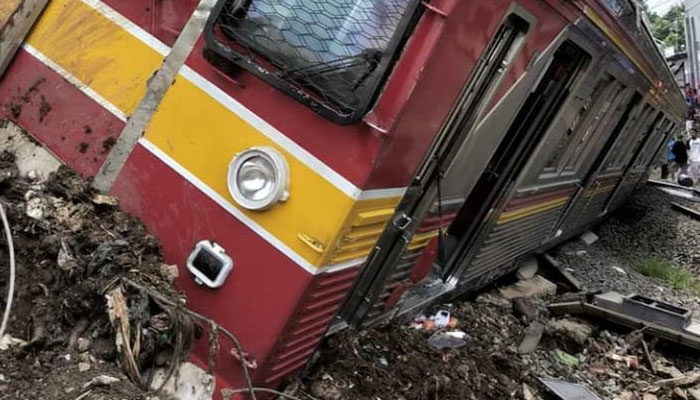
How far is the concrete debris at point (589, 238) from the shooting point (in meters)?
10.0

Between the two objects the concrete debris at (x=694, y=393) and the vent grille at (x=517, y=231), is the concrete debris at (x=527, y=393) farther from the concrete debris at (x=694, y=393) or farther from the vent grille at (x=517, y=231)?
the concrete debris at (x=694, y=393)

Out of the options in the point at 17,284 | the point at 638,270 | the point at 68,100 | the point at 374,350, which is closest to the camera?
the point at 17,284

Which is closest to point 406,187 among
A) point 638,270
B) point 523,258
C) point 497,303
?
point 497,303

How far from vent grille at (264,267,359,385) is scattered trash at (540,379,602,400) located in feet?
6.53

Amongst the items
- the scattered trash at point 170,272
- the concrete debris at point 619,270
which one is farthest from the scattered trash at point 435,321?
the concrete debris at point 619,270

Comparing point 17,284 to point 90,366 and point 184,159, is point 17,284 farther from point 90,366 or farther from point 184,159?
point 184,159

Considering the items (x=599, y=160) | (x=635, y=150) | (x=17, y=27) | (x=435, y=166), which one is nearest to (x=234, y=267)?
(x=435, y=166)

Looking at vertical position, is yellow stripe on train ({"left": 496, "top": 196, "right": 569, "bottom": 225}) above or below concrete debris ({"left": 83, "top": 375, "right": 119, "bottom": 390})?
above

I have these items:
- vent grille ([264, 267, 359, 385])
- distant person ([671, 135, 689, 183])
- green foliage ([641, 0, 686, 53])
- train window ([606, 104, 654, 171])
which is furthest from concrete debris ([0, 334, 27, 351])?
green foliage ([641, 0, 686, 53])

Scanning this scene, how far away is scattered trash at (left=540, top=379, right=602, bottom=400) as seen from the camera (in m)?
4.29

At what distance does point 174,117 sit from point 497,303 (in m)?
3.75

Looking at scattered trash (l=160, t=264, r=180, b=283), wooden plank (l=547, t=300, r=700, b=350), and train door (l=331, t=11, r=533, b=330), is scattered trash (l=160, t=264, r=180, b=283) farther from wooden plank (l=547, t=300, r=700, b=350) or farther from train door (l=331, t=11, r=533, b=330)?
wooden plank (l=547, t=300, r=700, b=350)

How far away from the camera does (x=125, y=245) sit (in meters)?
2.55

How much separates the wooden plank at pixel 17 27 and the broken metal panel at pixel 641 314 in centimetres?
456
